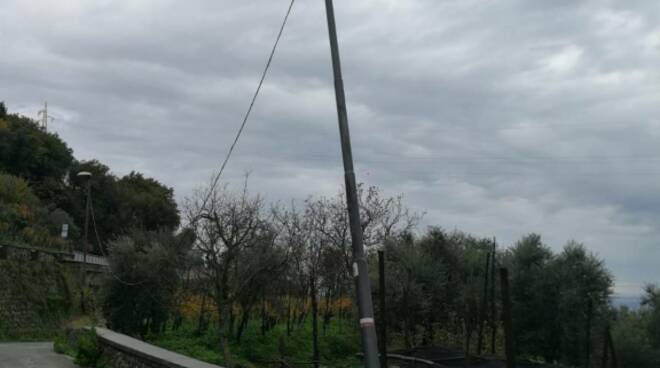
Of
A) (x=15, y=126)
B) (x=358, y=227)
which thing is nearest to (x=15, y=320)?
(x=358, y=227)

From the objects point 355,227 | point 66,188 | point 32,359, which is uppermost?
point 66,188

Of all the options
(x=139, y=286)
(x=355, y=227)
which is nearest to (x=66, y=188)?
(x=139, y=286)

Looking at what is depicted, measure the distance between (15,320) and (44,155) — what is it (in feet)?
103

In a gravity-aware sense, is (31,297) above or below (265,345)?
above

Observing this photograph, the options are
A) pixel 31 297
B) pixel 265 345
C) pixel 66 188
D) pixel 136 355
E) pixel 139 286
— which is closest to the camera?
pixel 136 355

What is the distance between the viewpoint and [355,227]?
30.7ft

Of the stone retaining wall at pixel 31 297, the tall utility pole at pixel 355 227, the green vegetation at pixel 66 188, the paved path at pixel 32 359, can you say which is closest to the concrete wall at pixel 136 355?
the paved path at pixel 32 359

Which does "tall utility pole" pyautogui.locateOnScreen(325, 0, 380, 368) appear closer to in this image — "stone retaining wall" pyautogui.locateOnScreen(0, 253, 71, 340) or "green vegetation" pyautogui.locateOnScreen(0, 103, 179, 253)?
"stone retaining wall" pyautogui.locateOnScreen(0, 253, 71, 340)

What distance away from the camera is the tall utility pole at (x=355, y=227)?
27.7 feet

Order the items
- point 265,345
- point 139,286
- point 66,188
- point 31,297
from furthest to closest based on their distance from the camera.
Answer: point 66,188 → point 265,345 → point 31,297 → point 139,286

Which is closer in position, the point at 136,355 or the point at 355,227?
the point at 355,227

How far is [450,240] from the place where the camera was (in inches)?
1501

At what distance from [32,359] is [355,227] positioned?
1358 cm

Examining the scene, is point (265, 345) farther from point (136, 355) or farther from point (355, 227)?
point (355, 227)
